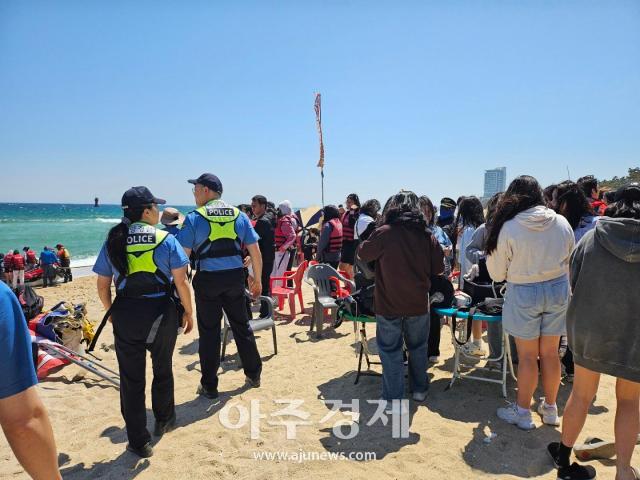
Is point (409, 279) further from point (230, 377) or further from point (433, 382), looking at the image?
point (230, 377)

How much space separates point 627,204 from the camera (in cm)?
237

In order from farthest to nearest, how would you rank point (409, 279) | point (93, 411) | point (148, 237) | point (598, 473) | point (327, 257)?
point (327, 257) < point (93, 411) < point (409, 279) < point (148, 237) < point (598, 473)

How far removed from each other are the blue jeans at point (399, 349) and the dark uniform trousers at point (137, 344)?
172 cm

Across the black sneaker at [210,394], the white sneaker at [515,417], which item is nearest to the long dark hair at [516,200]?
the white sneaker at [515,417]

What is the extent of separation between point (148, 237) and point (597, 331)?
2.88 m

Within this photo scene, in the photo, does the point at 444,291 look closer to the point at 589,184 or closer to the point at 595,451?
the point at 595,451

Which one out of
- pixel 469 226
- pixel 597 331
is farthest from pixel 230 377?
pixel 597 331

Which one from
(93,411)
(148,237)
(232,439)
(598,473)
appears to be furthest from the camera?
(93,411)

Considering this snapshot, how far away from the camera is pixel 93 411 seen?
3691mm

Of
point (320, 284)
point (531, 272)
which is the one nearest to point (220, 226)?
point (320, 284)

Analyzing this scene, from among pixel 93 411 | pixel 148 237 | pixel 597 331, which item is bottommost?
pixel 93 411

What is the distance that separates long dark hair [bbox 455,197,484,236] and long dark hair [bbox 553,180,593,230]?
0.86 m

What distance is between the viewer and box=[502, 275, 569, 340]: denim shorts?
2.90 m

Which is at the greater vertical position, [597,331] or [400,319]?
[597,331]
